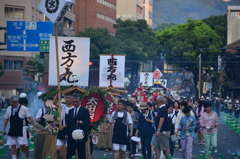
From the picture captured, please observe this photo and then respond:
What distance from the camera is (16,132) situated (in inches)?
421

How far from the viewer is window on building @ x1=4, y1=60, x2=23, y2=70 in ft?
160

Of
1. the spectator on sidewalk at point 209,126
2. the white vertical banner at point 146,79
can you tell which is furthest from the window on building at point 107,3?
the spectator on sidewalk at point 209,126

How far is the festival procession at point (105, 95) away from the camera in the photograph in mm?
10664

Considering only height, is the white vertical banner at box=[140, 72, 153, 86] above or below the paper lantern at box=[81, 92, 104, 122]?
below

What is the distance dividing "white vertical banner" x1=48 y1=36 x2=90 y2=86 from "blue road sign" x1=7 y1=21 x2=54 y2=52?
12.5 metres

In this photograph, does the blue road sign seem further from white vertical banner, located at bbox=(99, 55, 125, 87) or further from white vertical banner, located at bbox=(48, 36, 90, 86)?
white vertical banner, located at bbox=(48, 36, 90, 86)

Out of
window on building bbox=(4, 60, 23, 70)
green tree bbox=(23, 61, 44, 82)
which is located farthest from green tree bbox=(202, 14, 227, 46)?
window on building bbox=(4, 60, 23, 70)

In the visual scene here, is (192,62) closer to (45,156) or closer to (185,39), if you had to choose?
(185,39)

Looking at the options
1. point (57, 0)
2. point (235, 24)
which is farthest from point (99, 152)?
point (235, 24)

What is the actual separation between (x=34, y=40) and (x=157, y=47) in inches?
1508

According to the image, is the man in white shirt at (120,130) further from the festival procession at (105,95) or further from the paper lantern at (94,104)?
the paper lantern at (94,104)

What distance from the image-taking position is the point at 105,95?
41.6 ft

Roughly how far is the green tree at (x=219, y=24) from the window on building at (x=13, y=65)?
27.6 meters

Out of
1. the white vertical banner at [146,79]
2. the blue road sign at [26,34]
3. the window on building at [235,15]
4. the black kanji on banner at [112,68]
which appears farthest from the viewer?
the window on building at [235,15]
